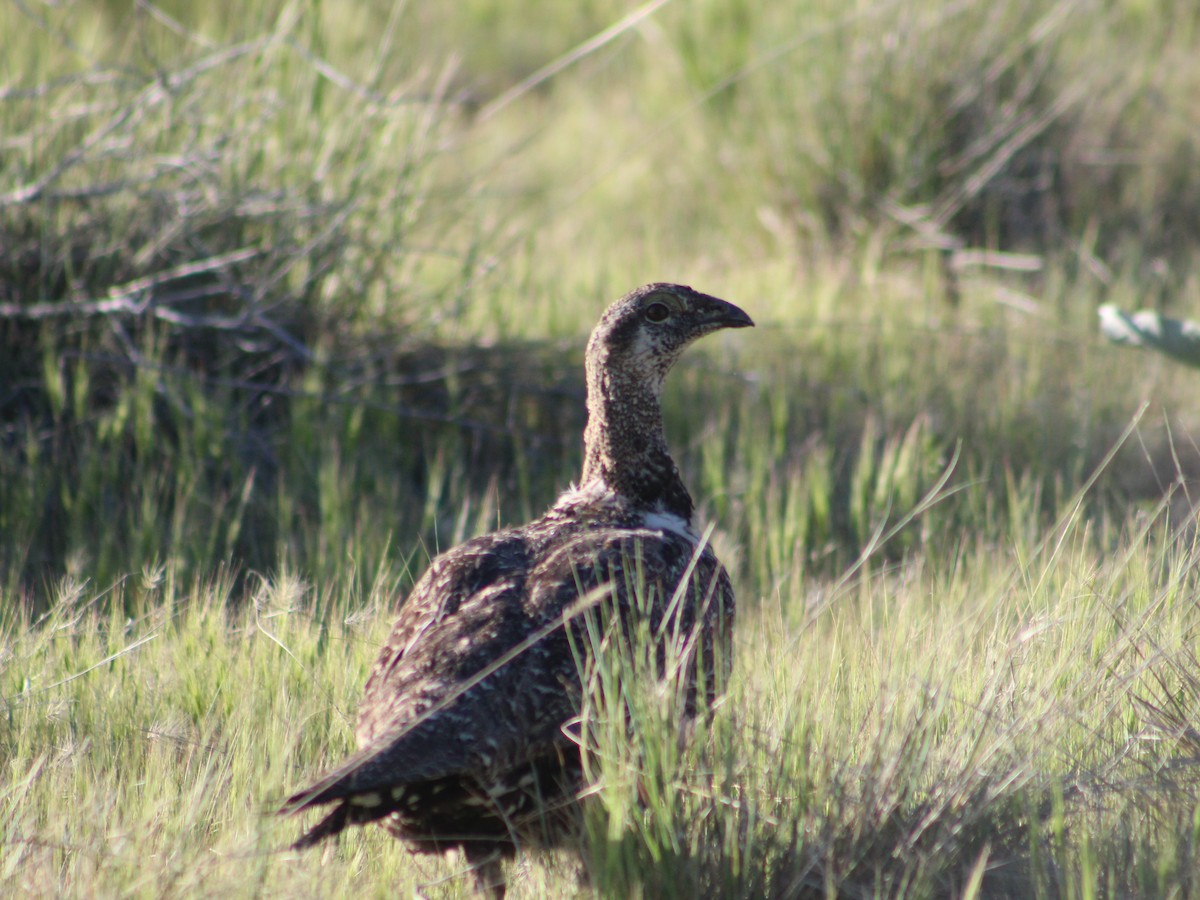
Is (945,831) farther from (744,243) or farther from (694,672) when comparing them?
(744,243)

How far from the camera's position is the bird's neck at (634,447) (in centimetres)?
374

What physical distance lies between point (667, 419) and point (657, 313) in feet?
6.73

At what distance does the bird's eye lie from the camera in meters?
3.80

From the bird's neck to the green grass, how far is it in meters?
0.53

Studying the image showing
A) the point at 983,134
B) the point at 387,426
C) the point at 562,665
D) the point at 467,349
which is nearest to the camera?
the point at 562,665

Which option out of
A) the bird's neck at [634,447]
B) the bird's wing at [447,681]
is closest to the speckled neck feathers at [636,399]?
the bird's neck at [634,447]

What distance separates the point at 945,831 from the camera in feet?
8.83

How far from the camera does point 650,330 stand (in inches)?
149

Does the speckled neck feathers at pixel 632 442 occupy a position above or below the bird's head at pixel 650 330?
below

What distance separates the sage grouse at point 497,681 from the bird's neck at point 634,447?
0.47 ft

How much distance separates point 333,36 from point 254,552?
170 inches

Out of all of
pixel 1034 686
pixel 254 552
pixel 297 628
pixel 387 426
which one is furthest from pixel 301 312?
→ pixel 1034 686

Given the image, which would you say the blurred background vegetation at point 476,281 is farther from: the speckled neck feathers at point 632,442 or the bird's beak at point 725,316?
the bird's beak at point 725,316

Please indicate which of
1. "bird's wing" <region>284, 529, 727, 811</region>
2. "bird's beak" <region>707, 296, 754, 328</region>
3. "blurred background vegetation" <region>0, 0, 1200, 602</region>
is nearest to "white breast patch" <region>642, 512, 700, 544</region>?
"bird's wing" <region>284, 529, 727, 811</region>
